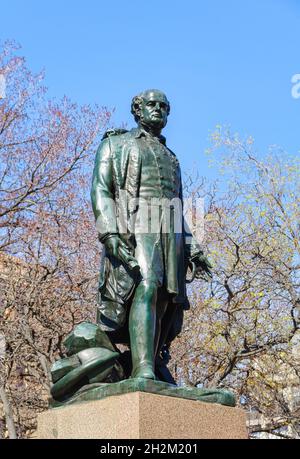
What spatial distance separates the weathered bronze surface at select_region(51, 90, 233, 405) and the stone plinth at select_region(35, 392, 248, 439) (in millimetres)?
123

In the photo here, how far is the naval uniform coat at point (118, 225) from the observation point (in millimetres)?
5906

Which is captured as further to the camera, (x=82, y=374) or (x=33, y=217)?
(x=33, y=217)

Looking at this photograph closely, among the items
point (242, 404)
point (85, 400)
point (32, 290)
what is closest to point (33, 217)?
point (32, 290)

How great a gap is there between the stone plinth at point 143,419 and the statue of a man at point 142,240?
16.2 inches

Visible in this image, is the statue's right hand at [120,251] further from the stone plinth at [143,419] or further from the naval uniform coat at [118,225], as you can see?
the stone plinth at [143,419]

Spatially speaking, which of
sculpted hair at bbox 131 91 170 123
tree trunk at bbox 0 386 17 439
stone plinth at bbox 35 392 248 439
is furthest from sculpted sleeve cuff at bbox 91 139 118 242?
tree trunk at bbox 0 386 17 439

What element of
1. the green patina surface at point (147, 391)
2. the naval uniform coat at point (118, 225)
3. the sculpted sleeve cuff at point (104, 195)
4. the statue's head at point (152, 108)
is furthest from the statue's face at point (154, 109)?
the green patina surface at point (147, 391)

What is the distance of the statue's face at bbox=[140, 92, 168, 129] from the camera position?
6465 millimetres

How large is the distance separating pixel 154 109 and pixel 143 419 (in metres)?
2.83
